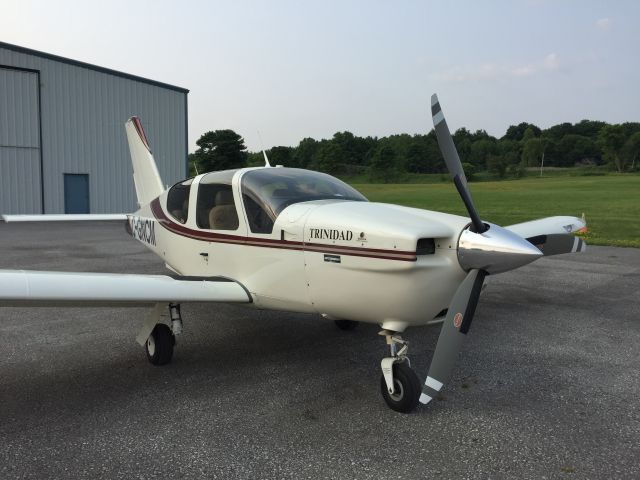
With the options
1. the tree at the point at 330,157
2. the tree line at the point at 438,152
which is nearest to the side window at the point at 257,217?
the tree line at the point at 438,152

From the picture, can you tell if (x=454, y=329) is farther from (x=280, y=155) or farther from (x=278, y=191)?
(x=280, y=155)

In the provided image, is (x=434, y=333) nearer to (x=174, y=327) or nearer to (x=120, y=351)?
(x=174, y=327)

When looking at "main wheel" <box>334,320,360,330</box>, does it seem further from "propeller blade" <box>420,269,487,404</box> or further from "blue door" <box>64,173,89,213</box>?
"blue door" <box>64,173,89,213</box>

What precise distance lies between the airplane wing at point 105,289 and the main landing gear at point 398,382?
1.46m

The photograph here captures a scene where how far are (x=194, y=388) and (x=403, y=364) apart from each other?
5.82ft

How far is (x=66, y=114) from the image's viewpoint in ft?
75.6

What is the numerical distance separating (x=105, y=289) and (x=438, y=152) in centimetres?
10734

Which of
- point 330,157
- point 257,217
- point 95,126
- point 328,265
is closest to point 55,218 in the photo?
point 257,217

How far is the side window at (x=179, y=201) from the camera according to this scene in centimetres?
582

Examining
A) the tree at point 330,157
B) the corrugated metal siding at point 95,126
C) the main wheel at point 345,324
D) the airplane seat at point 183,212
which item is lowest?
the main wheel at point 345,324

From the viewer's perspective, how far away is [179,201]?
19.7 ft

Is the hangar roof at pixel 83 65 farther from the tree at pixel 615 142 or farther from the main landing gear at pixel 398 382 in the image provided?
the tree at pixel 615 142

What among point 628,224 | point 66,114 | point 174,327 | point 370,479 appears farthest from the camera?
point 66,114

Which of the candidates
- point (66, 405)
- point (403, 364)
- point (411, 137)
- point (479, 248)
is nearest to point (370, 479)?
point (403, 364)
